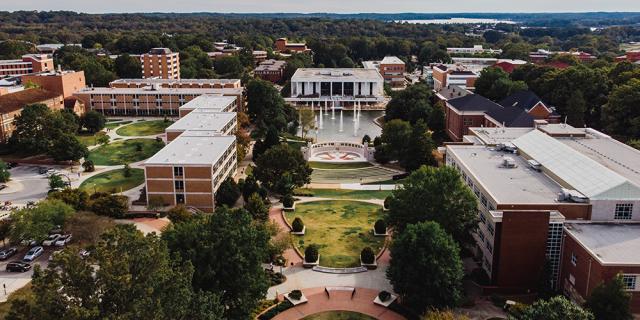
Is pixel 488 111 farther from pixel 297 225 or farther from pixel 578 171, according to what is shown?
pixel 297 225

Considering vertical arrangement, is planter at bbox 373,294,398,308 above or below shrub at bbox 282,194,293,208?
below

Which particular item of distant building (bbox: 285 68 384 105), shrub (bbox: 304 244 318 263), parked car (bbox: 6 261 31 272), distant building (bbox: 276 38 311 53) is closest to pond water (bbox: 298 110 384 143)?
distant building (bbox: 285 68 384 105)

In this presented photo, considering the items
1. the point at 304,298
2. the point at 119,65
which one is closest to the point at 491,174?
the point at 304,298

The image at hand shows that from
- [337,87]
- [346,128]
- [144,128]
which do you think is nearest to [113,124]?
[144,128]

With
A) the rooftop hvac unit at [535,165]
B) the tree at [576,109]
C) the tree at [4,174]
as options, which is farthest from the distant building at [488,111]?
the tree at [4,174]

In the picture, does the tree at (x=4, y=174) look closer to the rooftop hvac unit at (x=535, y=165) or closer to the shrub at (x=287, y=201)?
the shrub at (x=287, y=201)

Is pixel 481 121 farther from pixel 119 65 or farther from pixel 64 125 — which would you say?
pixel 119 65

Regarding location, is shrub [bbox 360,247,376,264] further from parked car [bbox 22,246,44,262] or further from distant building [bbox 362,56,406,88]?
distant building [bbox 362,56,406,88]
